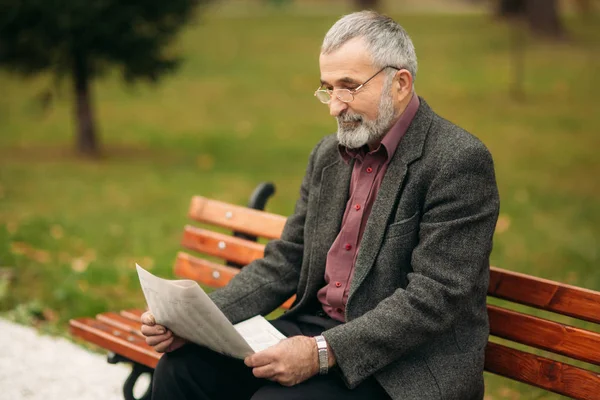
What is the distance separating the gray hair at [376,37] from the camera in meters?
3.17

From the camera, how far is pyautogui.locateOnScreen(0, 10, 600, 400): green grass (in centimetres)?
698

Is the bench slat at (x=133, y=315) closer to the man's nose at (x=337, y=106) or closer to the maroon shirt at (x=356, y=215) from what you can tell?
the maroon shirt at (x=356, y=215)

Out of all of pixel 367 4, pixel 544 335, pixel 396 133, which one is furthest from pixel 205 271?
pixel 367 4

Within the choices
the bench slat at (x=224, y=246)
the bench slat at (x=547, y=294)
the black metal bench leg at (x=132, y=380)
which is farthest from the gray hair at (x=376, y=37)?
the black metal bench leg at (x=132, y=380)

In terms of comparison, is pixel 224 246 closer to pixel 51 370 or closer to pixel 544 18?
pixel 51 370

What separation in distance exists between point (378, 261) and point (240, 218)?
1.33 metres

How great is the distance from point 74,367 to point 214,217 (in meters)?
1.48

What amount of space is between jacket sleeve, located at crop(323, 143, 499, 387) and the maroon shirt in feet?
0.85

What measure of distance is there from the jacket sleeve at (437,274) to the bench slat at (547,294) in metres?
0.32

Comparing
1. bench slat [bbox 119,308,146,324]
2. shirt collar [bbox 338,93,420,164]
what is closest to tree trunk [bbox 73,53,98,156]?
bench slat [bbox 119,308,146,324]

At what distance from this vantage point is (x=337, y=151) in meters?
3.52

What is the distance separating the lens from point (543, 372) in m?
3.29

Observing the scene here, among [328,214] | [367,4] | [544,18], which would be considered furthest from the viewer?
[367,4]

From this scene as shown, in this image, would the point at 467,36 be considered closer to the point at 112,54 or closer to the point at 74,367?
the point at 112,54
